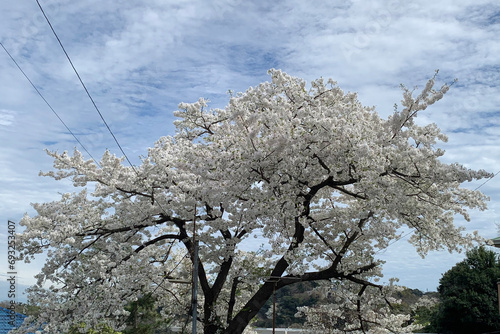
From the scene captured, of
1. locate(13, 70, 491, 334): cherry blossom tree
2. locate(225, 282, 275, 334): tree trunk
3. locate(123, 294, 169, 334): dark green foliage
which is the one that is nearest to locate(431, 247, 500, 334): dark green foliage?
locate(13, 70, 491, 334): cherry blossom tree

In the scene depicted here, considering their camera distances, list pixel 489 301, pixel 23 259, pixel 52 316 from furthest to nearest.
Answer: pixel 489 301, pixel 23 259, pixel 52 316

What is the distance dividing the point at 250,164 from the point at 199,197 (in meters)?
2.79

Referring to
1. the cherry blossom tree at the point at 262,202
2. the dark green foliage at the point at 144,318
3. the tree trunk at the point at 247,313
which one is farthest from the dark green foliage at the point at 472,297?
the tree trunk at the point at 247,313

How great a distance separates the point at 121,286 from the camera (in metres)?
13.2

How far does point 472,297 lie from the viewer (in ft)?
93.0

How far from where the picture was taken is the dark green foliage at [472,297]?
90.8ft

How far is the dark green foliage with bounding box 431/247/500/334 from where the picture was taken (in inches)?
1089

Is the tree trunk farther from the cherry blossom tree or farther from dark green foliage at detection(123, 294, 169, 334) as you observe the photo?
dark green foliage at detection(123, 294, 169, 334)

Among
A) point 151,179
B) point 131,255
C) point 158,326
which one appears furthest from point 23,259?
point 158,326

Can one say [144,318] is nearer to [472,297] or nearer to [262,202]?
[262,202]

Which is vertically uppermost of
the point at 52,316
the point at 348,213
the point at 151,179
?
the point at 151,179

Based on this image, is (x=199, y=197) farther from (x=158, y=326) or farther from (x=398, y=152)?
(x=158, y=326)

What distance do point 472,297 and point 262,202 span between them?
70.2 ft

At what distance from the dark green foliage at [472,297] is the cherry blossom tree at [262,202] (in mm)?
15050
